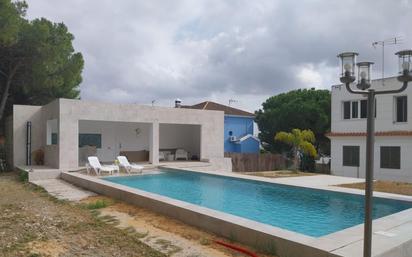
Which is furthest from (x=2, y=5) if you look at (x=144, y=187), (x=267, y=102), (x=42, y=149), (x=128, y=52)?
(x=267, y=102)

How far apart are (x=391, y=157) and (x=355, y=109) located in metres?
4.36

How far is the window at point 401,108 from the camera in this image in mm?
23906

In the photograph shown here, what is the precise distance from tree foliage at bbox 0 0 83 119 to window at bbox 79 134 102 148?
4270mm

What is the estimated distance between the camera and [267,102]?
4016 centimetres

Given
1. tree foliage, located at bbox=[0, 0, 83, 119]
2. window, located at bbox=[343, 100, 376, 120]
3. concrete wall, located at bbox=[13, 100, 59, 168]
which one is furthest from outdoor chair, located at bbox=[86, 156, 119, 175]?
window, located at bbox=[343, 100, 376, 120]

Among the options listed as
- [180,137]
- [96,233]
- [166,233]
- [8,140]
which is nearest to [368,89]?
[166,233]


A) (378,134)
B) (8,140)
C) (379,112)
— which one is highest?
(379,112)

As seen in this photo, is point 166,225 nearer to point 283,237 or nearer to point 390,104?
point 283,237

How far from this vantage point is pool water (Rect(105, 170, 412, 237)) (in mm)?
9492

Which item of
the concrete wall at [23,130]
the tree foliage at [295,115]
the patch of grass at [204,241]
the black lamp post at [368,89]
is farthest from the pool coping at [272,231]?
the tree foliage at [295,115]

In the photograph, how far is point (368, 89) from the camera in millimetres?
5082

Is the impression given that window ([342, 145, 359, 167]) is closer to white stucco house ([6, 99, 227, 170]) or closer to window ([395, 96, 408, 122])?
window ([395, 96, 408, 122])

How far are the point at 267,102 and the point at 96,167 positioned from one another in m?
25.4

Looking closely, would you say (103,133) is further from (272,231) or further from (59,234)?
(272,231)
